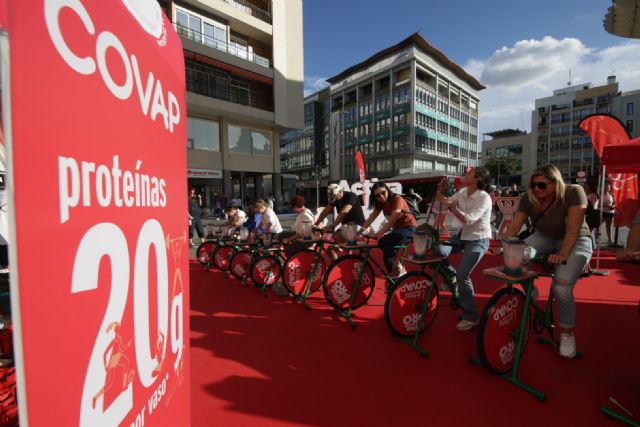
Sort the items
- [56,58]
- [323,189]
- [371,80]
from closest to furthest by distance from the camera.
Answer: [56,58] → [371,80] → [323,189]

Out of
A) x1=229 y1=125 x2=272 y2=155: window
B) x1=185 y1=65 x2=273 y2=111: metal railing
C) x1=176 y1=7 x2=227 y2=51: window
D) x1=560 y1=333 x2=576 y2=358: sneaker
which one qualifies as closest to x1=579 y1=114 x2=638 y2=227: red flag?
x1=560 y1=333 x2=576 y2=358: sneaker

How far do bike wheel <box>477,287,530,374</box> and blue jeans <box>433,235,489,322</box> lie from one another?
2.37 ft

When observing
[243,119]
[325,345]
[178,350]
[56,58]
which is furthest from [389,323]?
[243,119]

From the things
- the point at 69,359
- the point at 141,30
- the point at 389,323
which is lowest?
the point at 389,323

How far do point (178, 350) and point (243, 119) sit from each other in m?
22.1

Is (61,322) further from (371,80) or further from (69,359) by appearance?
(371,80)

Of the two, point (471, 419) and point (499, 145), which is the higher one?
point (499, 145)

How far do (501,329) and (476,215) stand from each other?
3.96 ft

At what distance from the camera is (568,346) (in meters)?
3.08

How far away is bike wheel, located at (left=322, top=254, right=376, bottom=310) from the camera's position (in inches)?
162

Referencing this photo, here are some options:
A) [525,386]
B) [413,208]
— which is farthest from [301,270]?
[413,208]

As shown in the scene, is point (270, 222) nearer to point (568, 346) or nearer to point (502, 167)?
point (568, 346)

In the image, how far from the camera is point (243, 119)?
21.8 metres

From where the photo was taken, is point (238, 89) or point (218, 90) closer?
point (218, 90)
